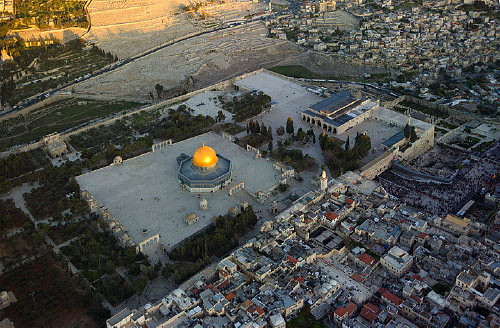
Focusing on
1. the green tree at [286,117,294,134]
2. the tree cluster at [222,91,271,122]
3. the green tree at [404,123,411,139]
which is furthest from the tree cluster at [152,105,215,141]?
the green tree at [404,123,411,139]

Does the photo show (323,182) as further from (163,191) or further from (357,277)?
(163,191)

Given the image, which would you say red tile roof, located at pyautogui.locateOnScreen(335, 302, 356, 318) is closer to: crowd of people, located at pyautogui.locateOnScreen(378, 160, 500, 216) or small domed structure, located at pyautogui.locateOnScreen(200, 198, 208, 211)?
crowd of people, located at pyautogui.locateOnScreen(378, 160, 500, 216)

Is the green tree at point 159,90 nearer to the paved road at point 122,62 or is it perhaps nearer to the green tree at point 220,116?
the green tree at point 220,116

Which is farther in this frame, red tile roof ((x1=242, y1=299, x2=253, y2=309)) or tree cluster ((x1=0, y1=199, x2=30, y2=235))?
tree cluster ((x1=0, y1=199, x2=30, y2=235))

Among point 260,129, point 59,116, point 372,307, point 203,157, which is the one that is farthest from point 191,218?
point 59,116

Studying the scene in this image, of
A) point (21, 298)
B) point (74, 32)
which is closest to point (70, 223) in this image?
point (21, 298)

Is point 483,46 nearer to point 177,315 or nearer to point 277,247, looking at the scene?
point 277,247
